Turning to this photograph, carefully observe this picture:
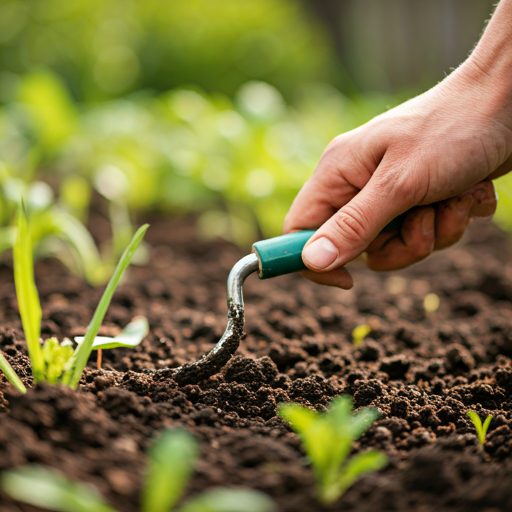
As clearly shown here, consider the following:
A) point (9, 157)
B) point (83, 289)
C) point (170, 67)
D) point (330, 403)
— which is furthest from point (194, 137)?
point (170, 67)

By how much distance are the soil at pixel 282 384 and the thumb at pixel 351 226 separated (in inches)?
11.5

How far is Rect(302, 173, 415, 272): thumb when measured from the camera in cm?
129

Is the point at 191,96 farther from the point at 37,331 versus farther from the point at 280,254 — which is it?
the point at 37,331

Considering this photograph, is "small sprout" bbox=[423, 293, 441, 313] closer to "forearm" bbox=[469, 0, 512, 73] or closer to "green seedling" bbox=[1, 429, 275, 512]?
"forearm" bbox=[469, 0, 512, 73]

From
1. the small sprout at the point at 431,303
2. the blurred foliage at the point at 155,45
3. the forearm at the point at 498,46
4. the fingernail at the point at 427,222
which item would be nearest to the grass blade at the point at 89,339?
the fingernail at the point at 427,222

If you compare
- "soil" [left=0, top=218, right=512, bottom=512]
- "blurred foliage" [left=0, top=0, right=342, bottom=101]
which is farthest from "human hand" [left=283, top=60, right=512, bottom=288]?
"blurred foliage" [left=0, top=0, right=342, bottom=101]

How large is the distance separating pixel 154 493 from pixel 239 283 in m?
0.68

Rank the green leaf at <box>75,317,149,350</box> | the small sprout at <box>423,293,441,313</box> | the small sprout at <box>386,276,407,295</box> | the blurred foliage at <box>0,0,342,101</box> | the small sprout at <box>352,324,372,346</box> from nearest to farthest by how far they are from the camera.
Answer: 1. the green leaf at <box>75,317,149,350</box>
2. the small sprout at <box>352,324,372,346</box>
3. the small sprout at <box>423,293,441,313</box>
4. the small sprout at <box>386,276,407,295</box>
5. the blurred foliage at <box>0,0,342,101</box>

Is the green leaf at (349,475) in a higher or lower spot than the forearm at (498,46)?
lower

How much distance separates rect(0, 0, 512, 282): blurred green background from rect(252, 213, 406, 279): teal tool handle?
39.1 inches

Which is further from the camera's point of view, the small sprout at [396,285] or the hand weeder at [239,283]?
the small sprout at [396,285]

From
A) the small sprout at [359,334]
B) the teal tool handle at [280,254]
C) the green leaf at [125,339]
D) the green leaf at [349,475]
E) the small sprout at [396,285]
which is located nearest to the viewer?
the green leaf at [349,475]

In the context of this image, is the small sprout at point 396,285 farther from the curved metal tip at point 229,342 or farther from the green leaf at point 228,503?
the green leaf at point 228,503

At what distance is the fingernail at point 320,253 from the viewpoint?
4.24 ft
